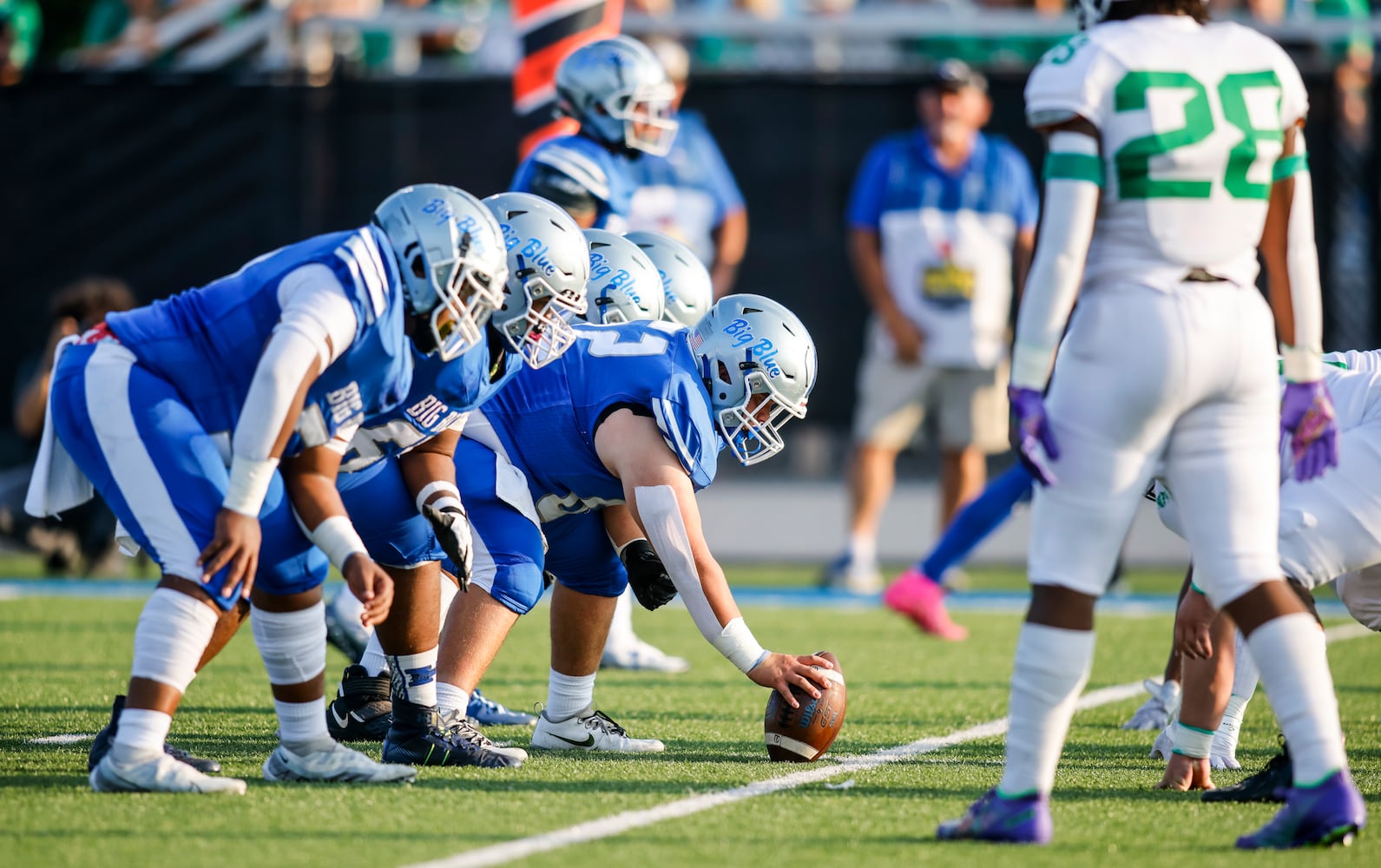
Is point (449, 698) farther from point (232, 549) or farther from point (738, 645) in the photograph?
point (232, 549)

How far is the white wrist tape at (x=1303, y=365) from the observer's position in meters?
Answer: 3.63

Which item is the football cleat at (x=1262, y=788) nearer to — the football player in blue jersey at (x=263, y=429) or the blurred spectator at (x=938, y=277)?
the football player in blue jersey at (x=263, y=429)

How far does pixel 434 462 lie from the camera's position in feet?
14.2

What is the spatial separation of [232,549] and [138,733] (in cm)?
48

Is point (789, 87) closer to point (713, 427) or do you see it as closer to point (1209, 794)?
point (713, 427)

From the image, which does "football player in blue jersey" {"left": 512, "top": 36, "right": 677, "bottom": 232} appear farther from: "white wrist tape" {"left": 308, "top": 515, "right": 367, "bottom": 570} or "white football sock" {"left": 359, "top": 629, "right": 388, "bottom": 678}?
"white wrist tape" {"left": 308, "top": 515, "right": 367, "bottom": 570}

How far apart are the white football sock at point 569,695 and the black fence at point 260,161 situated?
602 cm

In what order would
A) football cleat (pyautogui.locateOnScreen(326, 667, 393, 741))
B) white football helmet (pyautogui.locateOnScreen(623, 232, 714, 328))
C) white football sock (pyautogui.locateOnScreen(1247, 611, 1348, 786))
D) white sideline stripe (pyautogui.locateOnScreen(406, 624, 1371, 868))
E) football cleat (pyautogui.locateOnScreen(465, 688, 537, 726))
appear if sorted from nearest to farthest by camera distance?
white sideline stripe (pyautogui.locateOnScreen(406, 624, 1371, 868)) → white football sock (pyautogui.locateOnScreen(1247, 611, 1348, 786)) → football cleat (pyautogui.locateOnScreen(326, 667, 393, 741)) → football cleat (pyautogui.locateOnScreen(465, 688, 537, 726)) → white football helmet (pyautogui.locateOnScreen(623, 232, 714, 328))

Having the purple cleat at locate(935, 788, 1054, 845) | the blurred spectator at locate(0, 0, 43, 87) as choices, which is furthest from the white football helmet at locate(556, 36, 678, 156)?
the blurred spectator at locate(0, 0, 43, 87)

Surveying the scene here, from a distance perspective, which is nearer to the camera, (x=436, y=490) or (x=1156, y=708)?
(x=436, y=490)

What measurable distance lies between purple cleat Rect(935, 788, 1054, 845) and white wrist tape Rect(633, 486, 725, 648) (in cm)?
94

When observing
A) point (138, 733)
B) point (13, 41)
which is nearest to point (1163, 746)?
point (138, 733)

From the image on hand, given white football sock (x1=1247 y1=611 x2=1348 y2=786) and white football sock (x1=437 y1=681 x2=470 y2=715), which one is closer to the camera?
white football sock (x1=1247 y1=611 x2=1348 y2=786)

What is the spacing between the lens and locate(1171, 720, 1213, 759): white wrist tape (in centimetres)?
417
